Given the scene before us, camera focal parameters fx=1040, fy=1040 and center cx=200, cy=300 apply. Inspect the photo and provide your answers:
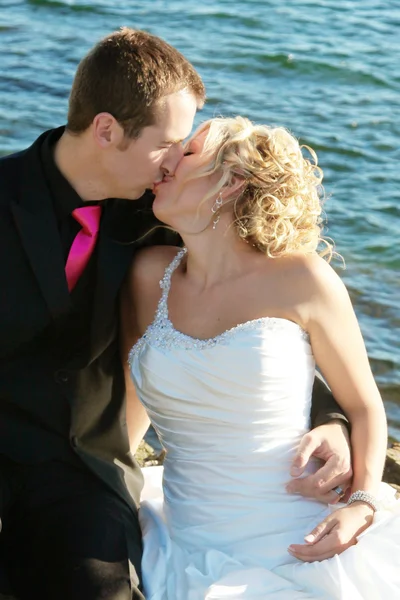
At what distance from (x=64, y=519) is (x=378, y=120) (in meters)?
7.98

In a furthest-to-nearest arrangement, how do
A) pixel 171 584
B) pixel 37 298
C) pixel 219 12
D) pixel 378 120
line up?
pixel 219 12, pixel 378 120, pixel 37 298, pixel 171 584

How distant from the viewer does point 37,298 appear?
3.92 m

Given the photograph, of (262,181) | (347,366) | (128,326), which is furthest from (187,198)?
(347,366)

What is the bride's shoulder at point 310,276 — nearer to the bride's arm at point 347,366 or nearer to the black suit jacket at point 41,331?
the bride's arm at point 347,366

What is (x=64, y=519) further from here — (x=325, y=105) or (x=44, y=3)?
(x=44, y=3)

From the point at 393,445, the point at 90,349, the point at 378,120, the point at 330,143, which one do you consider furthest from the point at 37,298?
the point at 378,120

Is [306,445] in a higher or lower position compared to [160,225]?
lower

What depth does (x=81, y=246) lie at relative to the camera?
4.00m

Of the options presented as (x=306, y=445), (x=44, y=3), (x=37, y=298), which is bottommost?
(x=44, y=3)

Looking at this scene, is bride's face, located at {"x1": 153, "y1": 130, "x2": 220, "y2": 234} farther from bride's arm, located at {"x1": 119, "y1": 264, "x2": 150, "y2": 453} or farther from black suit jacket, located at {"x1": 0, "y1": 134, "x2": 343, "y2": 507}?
bride's arm, located at {"x1": 119, "y1": 264, "x2": 150, "y2": 453}

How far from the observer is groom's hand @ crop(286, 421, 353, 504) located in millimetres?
3805

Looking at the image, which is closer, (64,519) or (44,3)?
(64,519)

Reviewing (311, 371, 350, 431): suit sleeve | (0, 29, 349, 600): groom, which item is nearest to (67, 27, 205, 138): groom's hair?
(0, 29, 349, 600): groom

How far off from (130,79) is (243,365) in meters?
1.17
